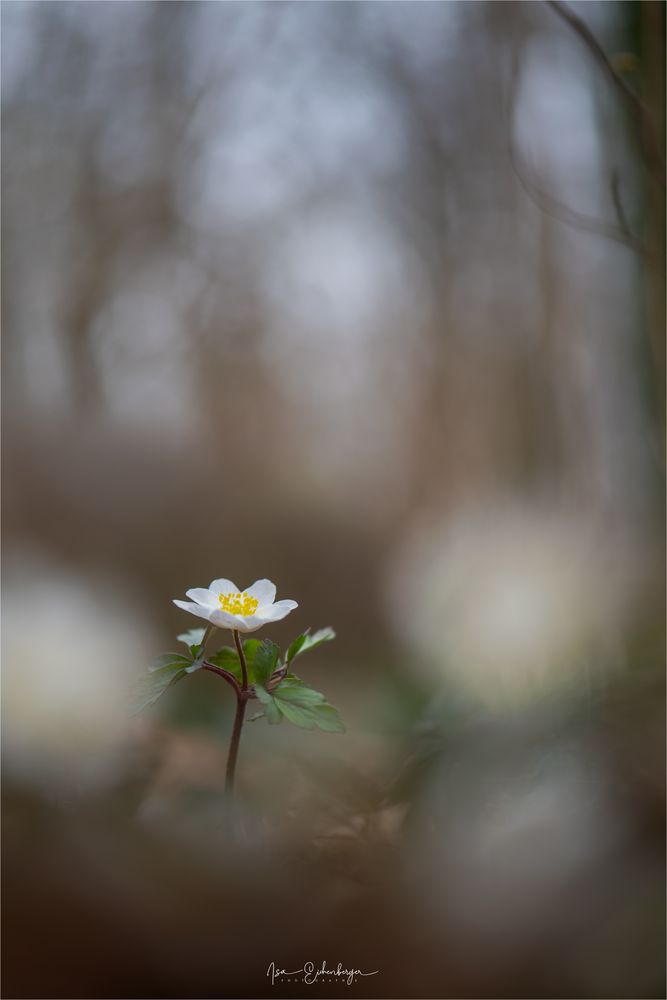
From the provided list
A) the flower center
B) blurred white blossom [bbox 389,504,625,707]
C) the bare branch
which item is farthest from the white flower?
the bare branch

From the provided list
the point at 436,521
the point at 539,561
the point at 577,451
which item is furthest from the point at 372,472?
the point at 539,561

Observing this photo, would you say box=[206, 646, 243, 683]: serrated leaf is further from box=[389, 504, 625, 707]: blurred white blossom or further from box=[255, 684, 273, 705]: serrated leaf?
box=[389, 504, 625, 707]: blurred white blossom

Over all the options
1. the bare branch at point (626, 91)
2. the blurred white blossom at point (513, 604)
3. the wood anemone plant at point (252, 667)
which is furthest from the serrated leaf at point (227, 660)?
the bare branch at point (626, 91)

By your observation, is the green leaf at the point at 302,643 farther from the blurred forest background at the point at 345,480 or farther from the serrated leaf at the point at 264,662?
the blurred forest background at the point at 345,480

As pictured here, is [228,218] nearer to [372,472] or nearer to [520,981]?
[372,472]

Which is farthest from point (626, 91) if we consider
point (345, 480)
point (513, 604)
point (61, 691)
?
point (345, 480)

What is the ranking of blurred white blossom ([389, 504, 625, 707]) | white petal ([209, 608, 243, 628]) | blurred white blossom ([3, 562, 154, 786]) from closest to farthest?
white petal ([209, 608, 243, 628]) → blurred white blossom ([3, 562, 154, 786]) → blurred white blossom ([389, 504, 625, 707])

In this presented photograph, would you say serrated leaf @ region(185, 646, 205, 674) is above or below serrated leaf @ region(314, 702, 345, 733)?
above
